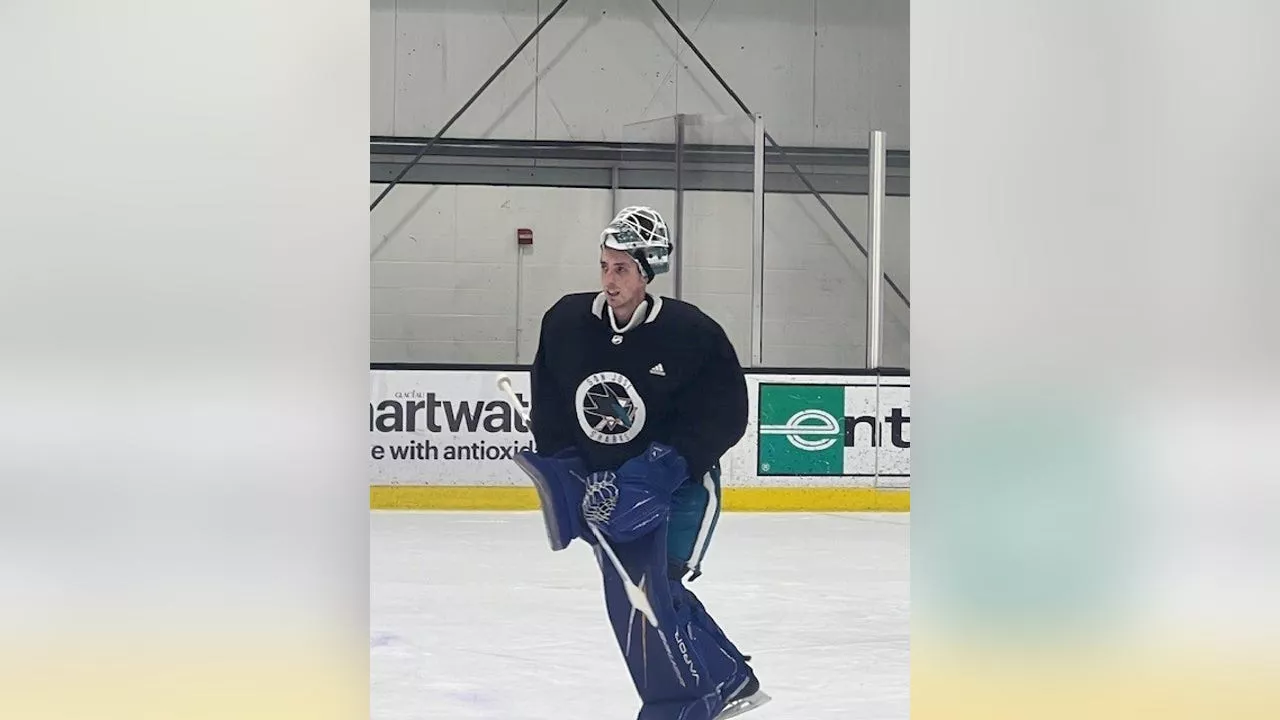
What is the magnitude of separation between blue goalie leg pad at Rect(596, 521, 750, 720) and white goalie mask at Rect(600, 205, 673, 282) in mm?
452

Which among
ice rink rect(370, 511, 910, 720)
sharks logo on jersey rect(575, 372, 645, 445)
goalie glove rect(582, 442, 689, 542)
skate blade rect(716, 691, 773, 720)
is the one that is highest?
sharks logo on jersey rect(575, 372, 645, 445)

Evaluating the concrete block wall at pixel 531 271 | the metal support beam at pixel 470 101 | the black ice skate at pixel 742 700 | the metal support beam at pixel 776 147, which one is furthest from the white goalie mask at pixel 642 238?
the metal support beam at pixel 470 101

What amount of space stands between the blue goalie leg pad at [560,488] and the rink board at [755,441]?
15.2 ft

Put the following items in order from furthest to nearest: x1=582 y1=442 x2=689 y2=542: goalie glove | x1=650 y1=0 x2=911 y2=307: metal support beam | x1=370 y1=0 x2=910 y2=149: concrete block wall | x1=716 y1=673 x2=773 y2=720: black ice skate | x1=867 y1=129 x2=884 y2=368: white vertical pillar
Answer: x1=370 y1=0 x2=910 y2=149: concrete block wall < x1=650 y1=0 x2=911 y2=307: metal support beam < x1=867 y1=129 x2=884 y2=368: white vertical pillar < x1=716 y1=673 x2=773 y2=720: black ice skate < x1=582 y1=442 x2=689 y2=542: goalie glove

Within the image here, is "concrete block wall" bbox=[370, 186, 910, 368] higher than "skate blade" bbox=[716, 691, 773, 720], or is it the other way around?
"concrete block wall" bbox=[370, 186, 910, 368]

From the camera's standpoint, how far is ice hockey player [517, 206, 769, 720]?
2.22 m

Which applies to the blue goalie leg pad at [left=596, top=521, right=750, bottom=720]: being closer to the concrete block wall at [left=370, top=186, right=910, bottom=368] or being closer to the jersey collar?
the jersey collar

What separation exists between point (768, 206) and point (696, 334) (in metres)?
7.39

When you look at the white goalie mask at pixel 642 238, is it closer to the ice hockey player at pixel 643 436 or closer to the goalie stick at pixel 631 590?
the ice hockey player at pixel 643 436

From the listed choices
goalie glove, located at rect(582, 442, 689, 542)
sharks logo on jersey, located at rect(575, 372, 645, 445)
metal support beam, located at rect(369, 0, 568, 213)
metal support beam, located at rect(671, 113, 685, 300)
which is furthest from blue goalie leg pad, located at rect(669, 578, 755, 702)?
metal support beam, located at rect(369, 0, 568, 213)
